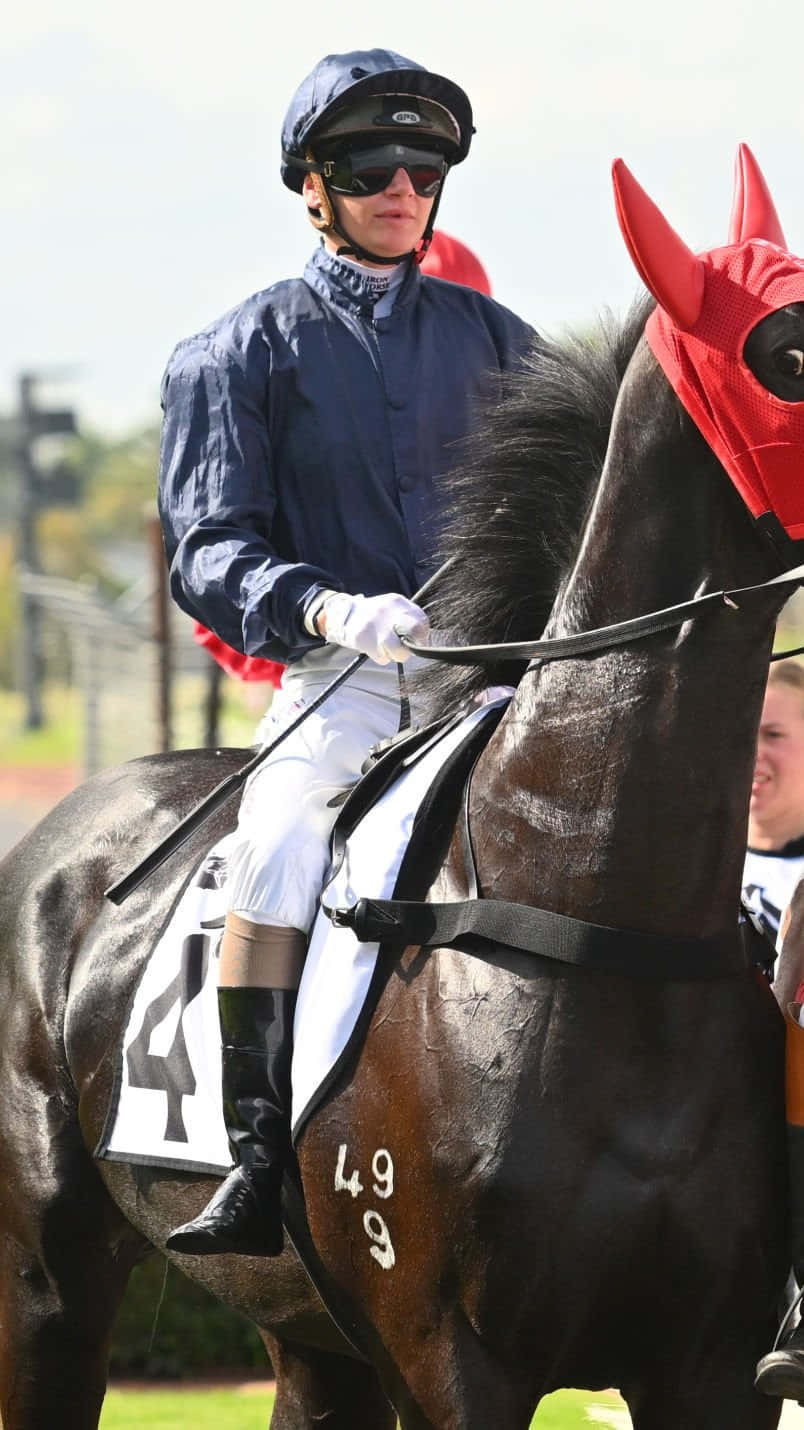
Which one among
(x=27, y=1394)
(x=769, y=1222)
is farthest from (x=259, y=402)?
(x=27, y=1394)

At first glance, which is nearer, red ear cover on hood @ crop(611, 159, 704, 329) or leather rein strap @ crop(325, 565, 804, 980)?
red ear cover on hood @ crop(611, 159, 704, 329)

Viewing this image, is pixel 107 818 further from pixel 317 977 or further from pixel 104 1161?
pixel 317 977

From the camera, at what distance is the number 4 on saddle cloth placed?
3383mm

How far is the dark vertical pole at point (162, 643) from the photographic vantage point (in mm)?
10508

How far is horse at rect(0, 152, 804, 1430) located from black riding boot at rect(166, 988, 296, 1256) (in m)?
0.14

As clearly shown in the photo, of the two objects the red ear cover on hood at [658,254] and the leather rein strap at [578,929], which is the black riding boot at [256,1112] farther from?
the red ear cover on hood at [658,254]

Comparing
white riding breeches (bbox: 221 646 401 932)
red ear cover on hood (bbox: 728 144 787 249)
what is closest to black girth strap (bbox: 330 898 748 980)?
white riding breeches (bbox: 221 646 401 932)

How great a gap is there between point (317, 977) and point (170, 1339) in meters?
4.67

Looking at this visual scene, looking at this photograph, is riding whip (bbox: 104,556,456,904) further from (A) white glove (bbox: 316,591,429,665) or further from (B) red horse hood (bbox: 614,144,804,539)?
(B) red horse hood (bbox: 614,144,804,539)

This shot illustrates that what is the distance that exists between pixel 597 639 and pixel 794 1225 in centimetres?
92

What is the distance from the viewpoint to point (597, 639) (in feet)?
10.1

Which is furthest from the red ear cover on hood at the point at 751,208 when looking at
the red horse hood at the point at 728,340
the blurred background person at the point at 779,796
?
the blurred background person at the point at 779,796

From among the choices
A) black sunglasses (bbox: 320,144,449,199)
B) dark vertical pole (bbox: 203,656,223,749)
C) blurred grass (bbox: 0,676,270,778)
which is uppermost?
black sunglasses (bbox: 320,144,449,199)

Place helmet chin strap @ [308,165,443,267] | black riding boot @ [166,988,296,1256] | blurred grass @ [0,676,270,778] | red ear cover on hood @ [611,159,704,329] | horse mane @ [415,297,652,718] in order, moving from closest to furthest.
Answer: red ear cover on hood @ [611,159,704,329]
horse mane @ [415,297,652,718]
black riding boot @ [166,988,296,1256]
helmet chin strap @ [308,165,443,267]
blurred grass @ [0,676,270,778]
